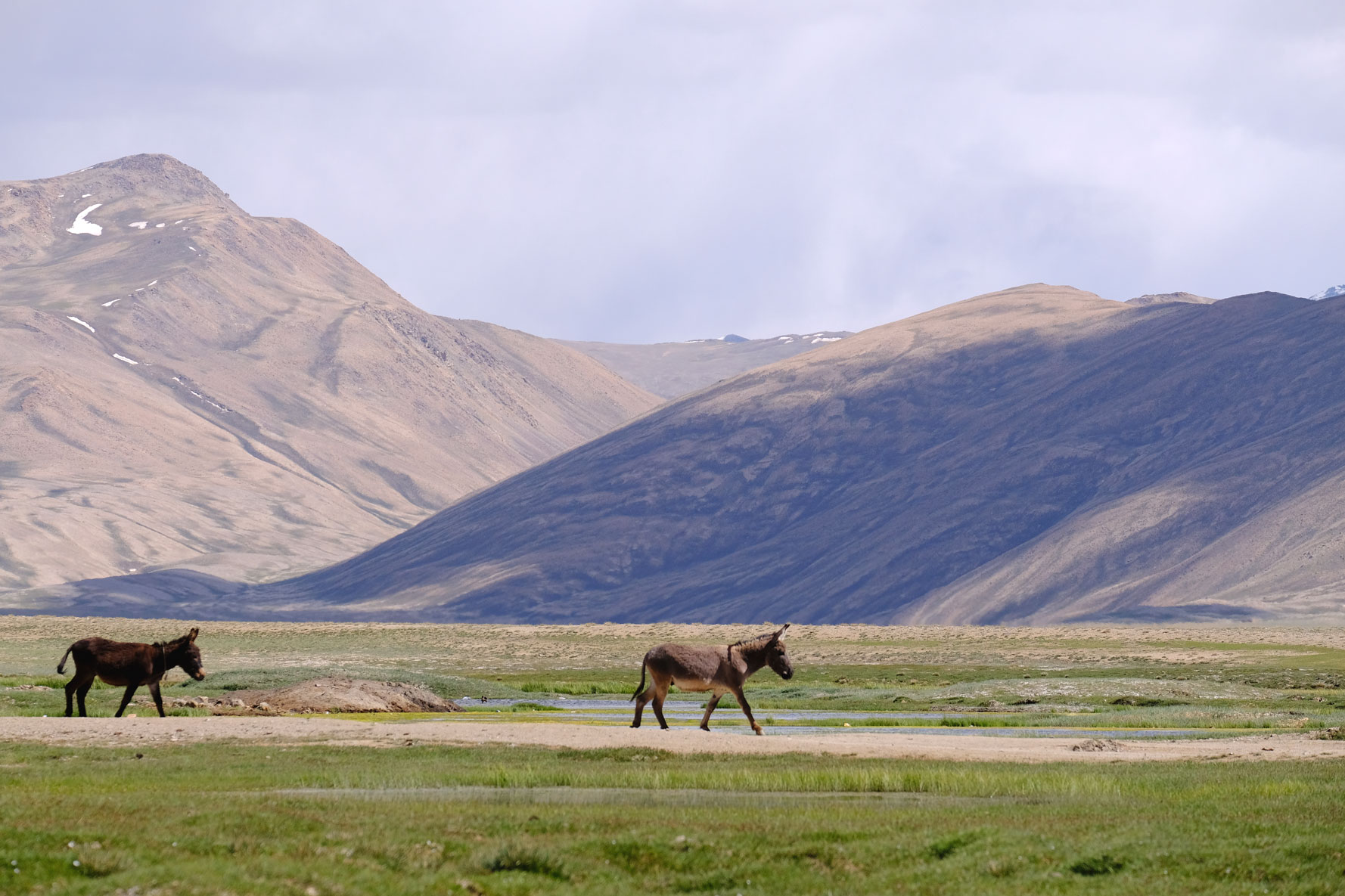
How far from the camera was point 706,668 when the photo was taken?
35.2 metres

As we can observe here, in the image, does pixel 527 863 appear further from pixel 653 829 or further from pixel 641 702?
pixel 641 702

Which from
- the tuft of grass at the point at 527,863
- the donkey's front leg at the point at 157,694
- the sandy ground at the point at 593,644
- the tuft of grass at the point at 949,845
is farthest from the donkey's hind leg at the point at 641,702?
the sandy ground at the point at 593,644

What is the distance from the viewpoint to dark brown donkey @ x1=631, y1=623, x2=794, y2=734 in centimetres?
3500

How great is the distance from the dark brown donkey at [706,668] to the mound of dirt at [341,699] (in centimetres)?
1377

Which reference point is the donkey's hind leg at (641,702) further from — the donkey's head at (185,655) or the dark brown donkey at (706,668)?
the donkey's head at (185,655)

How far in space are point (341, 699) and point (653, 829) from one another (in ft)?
101

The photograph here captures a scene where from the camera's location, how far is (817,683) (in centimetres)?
6981

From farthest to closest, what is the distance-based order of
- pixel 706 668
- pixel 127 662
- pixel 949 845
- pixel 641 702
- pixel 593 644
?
pixel 593 644 < pixel 641 702 < pixel 127 662 < pixel 706 668 < pixel 949 845

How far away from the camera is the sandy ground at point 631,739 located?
31047 mm

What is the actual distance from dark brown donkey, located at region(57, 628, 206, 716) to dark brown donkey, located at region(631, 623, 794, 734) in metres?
10.8

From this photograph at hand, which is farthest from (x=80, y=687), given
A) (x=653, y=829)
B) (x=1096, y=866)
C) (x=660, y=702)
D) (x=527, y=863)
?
(x=1096, y=866)

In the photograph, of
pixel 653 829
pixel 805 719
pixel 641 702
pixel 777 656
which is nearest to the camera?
pixel 653 829

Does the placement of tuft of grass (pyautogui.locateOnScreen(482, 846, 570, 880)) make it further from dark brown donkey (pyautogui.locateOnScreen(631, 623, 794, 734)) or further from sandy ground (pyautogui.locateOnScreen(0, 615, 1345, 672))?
sandy ground (pyautogui.locateOnScreen(0, 615, 1345, 672))

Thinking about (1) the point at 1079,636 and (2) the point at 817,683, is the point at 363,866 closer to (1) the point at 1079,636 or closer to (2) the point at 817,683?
(2) the point at 817,683
